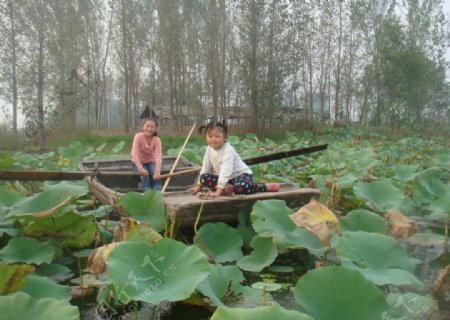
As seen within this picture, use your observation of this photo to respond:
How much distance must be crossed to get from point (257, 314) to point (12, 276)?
85cm

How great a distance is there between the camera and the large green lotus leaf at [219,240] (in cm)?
214

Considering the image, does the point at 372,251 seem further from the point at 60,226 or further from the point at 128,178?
the point at 128,178

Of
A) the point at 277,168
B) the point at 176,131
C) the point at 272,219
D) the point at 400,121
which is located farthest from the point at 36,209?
the point at 400,121

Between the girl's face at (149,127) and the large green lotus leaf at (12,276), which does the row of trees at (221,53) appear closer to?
the girl's face at (149,127)

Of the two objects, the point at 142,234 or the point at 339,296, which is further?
the point at 142,234

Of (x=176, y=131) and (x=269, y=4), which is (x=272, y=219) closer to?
(x=269, y=4)

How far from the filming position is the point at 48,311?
1.07 meters

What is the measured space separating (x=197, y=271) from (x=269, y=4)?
463 inches

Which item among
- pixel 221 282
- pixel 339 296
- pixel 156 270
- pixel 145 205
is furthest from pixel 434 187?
pixel 156 270

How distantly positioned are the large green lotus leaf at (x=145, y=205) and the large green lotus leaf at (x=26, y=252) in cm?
44

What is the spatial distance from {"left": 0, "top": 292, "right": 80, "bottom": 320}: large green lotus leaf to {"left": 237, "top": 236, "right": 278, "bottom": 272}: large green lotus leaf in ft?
3.39

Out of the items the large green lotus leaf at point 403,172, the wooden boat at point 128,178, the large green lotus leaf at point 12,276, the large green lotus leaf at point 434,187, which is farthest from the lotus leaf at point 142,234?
the large green lotus leaf at point 403,172

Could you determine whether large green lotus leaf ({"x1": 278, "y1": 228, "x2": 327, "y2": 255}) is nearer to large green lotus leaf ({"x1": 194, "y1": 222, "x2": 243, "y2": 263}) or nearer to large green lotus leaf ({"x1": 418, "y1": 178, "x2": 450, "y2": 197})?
large green lotus leaf ({"x1": 194, "y1": 222, "x2": 243, "y2": 263})

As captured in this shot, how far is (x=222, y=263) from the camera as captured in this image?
2.19 metres
